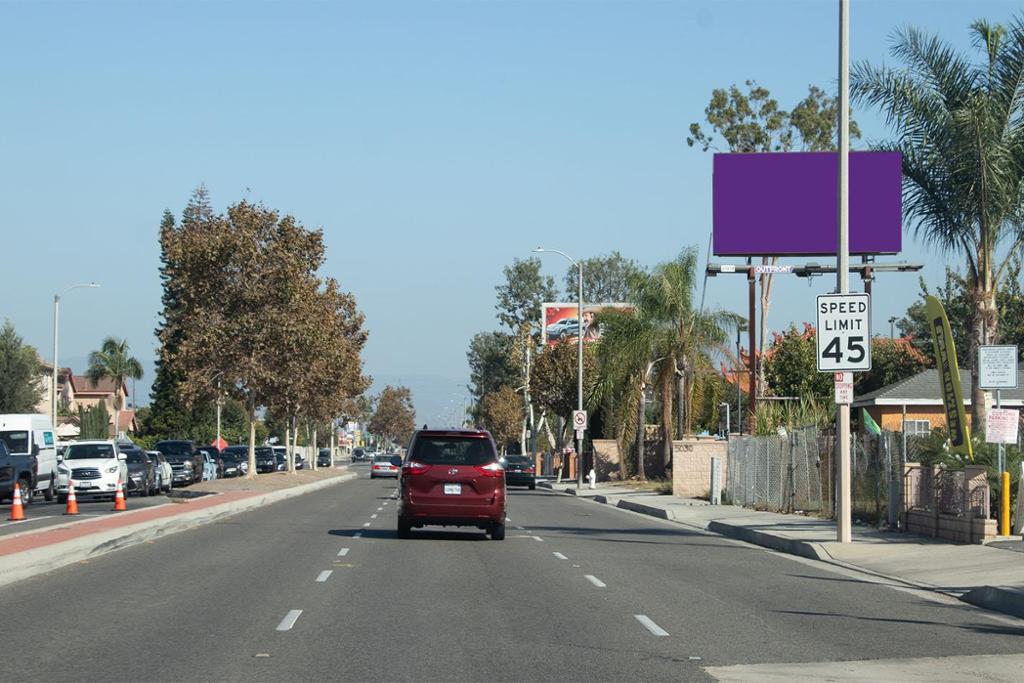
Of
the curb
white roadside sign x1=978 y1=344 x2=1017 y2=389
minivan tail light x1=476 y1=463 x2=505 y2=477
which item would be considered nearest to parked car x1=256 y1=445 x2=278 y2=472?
the curb

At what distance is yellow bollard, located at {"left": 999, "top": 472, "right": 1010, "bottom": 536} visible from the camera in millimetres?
21562

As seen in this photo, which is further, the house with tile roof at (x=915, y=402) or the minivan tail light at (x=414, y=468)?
the house with tile roof at (x=915, y=402)

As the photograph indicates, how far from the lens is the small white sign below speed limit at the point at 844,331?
2330 cm

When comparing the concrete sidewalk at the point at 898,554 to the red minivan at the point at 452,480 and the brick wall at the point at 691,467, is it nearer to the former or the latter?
the red minivan at the point at 452,480

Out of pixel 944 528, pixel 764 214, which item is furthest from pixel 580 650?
pixel 764 214

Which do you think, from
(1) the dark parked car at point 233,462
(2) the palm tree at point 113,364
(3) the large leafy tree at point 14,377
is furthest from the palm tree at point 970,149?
(2) the palm tree at point 113,364

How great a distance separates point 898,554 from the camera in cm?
2170

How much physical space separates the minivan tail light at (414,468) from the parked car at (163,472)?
2670 centimetres

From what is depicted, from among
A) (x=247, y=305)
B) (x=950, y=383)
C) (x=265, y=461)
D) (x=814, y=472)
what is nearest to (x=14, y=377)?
(x=265, y=461)

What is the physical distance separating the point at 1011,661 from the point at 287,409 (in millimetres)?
47426

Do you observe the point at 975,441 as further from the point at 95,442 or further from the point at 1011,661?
the point at 95,442

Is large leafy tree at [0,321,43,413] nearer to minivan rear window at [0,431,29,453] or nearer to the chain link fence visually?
minivan rear window at [0,431,29,453]

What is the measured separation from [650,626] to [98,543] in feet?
38.7

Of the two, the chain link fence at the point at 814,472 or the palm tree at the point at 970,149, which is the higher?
the palm tree at the point at 970,149
